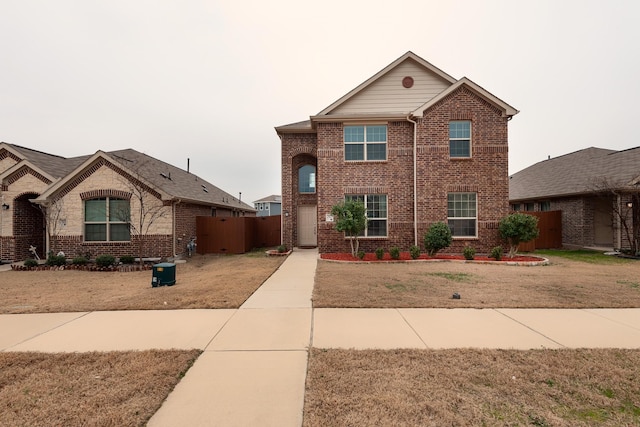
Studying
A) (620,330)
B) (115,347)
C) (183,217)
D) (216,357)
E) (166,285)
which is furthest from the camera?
(183,217)

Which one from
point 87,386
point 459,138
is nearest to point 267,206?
point 459,138

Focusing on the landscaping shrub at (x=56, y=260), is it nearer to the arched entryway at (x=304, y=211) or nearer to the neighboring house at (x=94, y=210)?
the neighboring house at (x=94, y=210)

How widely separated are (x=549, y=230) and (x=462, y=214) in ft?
27.2

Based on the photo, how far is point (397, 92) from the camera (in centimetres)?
1530

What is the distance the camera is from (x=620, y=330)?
482cm

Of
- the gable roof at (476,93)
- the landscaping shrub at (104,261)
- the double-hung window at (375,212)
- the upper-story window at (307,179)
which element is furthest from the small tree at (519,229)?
the landscaping shrub at (104,261)

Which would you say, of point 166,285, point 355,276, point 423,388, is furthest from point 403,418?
point 166,285

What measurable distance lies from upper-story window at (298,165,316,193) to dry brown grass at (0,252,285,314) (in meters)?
7.76

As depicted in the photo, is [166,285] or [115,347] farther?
[166,285]

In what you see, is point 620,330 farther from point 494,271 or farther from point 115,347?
point 115,347

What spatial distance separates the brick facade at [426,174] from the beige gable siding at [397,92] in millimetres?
1470

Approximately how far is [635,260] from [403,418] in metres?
16.7

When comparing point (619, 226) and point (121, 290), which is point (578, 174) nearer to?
point (619, 226)

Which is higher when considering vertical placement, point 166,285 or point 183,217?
point 183,217
